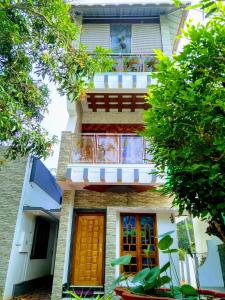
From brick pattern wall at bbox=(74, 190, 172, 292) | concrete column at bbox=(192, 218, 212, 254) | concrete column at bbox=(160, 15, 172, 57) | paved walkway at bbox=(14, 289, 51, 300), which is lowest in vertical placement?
paved walkway at bbox=(14, 289, 51, 300)

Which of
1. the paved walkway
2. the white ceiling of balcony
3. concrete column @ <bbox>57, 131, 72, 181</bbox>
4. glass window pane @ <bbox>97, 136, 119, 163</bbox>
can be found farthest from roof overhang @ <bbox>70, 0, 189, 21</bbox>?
the paved walkway

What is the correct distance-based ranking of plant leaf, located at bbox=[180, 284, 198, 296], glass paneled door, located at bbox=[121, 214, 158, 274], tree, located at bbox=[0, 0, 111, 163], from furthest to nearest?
glass paneled door, located at bbox=[121, 214, 158, 274] < tree, located at bbox=[0, 0, 111, 163] < plant leaf, located at bbox=[180, 284, 198, 296]

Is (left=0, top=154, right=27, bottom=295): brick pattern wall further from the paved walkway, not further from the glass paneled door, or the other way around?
the glass paneled door

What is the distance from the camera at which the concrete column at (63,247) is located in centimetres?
650

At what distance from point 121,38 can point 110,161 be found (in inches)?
238

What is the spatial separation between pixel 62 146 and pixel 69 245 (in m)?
3.19

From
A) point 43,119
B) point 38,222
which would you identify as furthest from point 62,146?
point 38,222

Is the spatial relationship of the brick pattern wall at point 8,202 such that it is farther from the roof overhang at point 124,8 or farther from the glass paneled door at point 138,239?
the roof overhang at point 124,8

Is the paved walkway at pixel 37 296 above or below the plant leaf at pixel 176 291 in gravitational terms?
below

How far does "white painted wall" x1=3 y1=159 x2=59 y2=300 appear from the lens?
286 inches

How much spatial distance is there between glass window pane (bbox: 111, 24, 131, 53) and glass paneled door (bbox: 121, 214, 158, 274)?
6.97m

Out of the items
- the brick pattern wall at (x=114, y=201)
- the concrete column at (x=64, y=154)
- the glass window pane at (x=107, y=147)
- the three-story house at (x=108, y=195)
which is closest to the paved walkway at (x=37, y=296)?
the three-story house at (x=108, y=195)

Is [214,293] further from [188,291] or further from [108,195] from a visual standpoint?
[108,195]

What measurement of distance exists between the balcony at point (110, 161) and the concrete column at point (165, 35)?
14.2 ft
